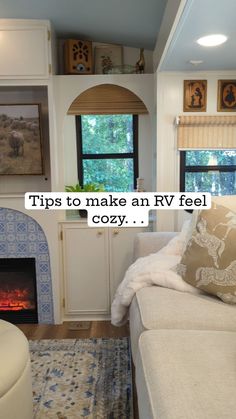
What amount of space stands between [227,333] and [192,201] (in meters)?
1.28

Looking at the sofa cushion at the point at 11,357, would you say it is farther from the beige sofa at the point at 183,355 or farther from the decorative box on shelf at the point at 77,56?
the decorative box on shelf at the point at 77,56

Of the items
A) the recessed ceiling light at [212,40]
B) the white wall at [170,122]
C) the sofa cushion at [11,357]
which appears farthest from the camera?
the white wall at [170,122]

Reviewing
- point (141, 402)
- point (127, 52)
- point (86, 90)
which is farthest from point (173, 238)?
point (127, 52)

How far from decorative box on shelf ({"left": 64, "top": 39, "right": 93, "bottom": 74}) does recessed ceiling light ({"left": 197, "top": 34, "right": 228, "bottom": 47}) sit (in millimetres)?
1212

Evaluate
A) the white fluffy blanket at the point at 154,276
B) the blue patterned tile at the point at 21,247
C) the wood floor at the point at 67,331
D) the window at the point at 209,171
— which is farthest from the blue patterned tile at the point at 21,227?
the window at the point at 209,171

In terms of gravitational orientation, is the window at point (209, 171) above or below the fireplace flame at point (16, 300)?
above

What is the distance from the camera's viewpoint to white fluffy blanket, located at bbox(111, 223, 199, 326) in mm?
1640

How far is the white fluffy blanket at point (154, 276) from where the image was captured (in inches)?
64.6

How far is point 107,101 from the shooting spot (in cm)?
270

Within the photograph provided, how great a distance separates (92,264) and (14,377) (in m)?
1.40

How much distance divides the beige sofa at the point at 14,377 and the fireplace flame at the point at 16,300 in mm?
1254

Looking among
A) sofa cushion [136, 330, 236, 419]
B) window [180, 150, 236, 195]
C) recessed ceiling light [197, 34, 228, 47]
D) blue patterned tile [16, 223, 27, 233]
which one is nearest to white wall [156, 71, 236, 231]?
window [180, 150, 236, 195]

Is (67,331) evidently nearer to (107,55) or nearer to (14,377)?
(14,377)

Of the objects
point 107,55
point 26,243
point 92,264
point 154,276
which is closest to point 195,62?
point 107,55
